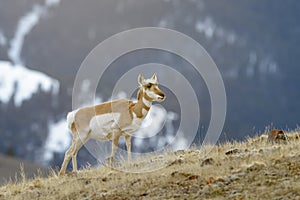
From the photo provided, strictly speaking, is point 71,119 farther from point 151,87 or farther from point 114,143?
point 151,87

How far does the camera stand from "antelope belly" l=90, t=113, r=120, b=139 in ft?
60.5

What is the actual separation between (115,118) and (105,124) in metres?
0.35

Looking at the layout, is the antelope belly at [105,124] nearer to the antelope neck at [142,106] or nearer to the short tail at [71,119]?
the antelope neck at [142,106]

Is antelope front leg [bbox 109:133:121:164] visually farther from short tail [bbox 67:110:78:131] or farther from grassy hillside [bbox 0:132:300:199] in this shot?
short tail [bbox 67:110:78:131]

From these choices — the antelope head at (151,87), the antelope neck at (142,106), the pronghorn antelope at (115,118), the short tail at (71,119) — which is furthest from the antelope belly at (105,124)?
the antelope head at (151,87)

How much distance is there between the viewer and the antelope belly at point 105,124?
1844 centimetres

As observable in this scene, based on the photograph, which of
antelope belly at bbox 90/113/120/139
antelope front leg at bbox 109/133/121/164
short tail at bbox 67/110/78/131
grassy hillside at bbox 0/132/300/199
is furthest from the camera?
short tail at bbox 67/110/78/131

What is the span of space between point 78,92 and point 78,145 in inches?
76.5

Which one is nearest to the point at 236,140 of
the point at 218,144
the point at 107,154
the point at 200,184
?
the point at 218,144

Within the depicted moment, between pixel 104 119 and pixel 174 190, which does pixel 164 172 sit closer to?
pixel 174 190

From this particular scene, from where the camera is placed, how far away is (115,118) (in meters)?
18.4

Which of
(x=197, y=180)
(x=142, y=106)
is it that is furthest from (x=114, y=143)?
(x=197, y=180)

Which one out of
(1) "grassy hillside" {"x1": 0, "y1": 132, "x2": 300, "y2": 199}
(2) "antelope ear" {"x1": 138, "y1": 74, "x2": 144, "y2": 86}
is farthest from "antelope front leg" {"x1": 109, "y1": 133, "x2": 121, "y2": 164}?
(2) "antelope ear" {"x1": 138, "y1": 74, "x2": 144, "y2": 86}

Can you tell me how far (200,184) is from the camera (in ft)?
43.0
